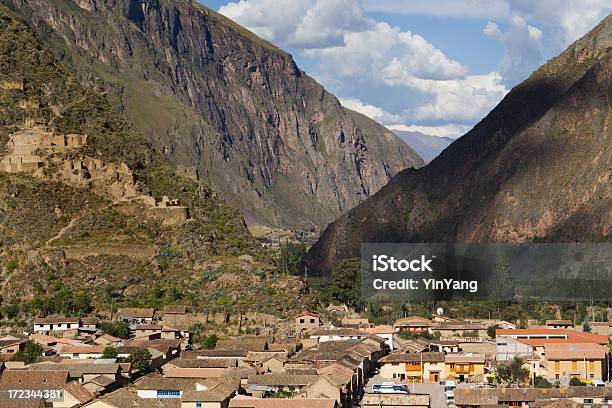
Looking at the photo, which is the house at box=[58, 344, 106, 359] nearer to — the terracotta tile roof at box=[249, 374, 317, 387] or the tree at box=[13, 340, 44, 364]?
the tree at box=[13, 340, 44, 364]

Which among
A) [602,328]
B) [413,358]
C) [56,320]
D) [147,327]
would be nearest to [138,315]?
[147,327]

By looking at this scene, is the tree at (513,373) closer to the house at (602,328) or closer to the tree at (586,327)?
the house at (602,328)

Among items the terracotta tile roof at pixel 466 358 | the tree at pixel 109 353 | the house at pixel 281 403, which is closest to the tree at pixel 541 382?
the terracotta tile roof at pixel 466 358

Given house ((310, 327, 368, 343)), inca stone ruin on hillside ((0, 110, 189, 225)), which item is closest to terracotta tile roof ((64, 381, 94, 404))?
house ((310, 327, 368, 343))

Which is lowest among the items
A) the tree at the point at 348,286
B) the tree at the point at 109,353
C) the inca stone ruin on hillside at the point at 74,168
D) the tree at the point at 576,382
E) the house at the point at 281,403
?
the house at the point at 281,403

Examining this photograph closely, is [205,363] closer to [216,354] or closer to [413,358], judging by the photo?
[216,354]

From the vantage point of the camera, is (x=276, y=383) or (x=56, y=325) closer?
(x=276, y=383)
